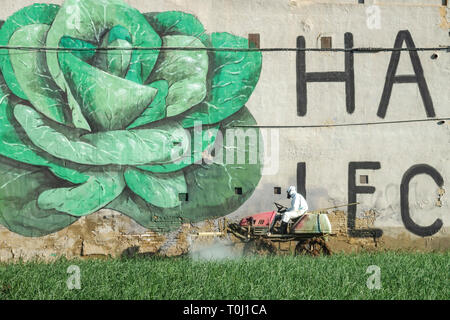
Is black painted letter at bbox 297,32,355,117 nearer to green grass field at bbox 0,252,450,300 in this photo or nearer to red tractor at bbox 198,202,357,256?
red tractor at bbox 198,202,357,256

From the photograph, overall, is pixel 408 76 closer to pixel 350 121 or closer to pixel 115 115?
pixel 350 121

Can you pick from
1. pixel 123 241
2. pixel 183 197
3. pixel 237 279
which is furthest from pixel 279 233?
pixel 123 241

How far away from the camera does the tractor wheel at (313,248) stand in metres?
12.8

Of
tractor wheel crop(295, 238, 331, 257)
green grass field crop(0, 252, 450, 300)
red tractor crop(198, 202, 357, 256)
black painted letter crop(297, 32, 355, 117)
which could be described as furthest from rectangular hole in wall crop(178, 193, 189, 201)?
black painted letter crop(297, 32, 355, 117)

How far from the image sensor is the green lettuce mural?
12781 millimetres

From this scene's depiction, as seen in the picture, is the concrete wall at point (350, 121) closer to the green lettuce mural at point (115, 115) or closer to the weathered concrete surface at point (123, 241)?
the weathered concrete surface at point (123, 241)

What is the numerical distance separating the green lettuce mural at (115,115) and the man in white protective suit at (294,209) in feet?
2.84

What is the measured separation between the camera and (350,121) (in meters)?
13.1

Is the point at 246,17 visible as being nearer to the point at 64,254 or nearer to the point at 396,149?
the point at 396,149

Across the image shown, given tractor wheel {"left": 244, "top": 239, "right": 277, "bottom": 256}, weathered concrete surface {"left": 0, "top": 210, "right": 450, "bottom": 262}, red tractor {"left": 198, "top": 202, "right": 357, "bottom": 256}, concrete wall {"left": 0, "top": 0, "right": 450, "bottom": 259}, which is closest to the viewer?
red tractor {"left": 198, "top": 202, "right": 357, "bottom": 256}

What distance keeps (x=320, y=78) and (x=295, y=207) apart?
270 centimetres

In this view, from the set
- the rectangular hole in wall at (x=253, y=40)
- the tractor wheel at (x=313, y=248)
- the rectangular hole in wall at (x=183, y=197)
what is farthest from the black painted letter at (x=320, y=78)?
the rectangular hole in wall at (x=183, y=197)

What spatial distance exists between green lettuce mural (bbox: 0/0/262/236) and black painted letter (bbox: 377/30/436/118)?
2823 mm

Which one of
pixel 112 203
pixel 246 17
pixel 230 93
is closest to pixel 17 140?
pixel 112 203
